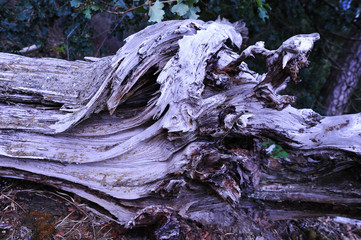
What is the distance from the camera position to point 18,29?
5.15 meters

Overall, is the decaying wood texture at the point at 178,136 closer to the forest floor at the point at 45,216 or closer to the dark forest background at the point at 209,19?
the forest floor at the point at 45,216

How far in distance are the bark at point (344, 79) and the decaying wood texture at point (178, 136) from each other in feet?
15.5

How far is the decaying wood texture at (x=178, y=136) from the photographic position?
3121 mm

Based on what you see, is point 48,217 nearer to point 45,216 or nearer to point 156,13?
point 45,216

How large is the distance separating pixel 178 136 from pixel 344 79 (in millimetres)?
6276

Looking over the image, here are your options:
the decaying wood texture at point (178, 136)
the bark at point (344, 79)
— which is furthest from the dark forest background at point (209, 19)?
the decaying wood texture at point (178, 136)

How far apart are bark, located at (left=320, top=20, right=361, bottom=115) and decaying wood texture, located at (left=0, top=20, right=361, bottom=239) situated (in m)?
4.71

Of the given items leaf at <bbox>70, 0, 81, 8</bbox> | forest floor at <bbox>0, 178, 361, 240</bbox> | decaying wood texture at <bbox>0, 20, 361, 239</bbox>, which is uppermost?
leaf at <bbox>70, 0, 81, 8</bbox>

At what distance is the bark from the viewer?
24.5 ft

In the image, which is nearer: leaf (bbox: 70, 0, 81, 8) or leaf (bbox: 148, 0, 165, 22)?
leaf (bbox: 148, 0, 165, 22)

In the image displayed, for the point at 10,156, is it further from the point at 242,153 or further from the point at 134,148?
the point at 242,153

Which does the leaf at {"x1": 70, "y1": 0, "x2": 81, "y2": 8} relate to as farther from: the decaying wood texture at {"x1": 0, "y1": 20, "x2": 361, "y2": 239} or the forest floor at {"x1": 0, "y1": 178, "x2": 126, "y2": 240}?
the forest floor at {"x1": 0, "y1": 178, "x2": 126, "y2": 240}

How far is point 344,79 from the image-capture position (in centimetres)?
759

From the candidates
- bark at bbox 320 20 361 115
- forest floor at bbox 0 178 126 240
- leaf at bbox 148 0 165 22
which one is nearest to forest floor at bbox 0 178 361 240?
forest floor at bbox 0 178 126 240
